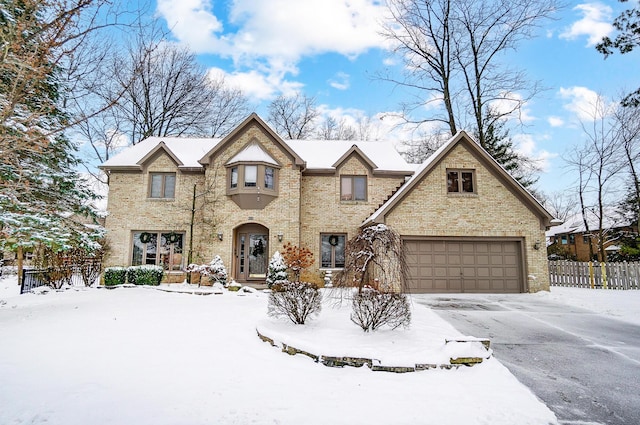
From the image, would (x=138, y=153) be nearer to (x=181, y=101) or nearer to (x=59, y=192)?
(x=59, y=192)

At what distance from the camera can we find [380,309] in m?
6.60

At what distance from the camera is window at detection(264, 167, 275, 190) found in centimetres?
1606

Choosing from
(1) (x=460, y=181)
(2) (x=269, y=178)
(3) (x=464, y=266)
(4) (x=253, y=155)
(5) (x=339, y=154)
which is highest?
(5) (x=339, y=154)

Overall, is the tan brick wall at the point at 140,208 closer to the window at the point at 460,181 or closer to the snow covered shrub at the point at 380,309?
the window at the point at 460,181

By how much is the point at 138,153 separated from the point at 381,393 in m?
17.8

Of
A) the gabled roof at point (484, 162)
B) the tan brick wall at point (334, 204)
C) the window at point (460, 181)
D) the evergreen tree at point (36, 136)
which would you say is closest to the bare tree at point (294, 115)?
the tan brick wall at point (334, 204)

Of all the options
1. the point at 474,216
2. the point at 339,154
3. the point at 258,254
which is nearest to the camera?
the point at 474,216

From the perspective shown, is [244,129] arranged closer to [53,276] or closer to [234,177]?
[234,177]

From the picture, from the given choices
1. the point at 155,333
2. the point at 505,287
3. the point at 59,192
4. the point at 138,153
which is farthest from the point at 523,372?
the point at 138,153

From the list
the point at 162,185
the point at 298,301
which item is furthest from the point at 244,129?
the point at 298,301

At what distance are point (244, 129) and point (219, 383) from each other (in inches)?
551

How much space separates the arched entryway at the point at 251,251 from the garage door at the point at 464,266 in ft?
22.3

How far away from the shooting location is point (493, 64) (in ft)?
75.5

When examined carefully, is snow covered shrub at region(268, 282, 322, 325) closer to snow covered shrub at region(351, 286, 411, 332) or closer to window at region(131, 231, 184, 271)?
snow covered shrub at region(351, 286, 411, 332)
